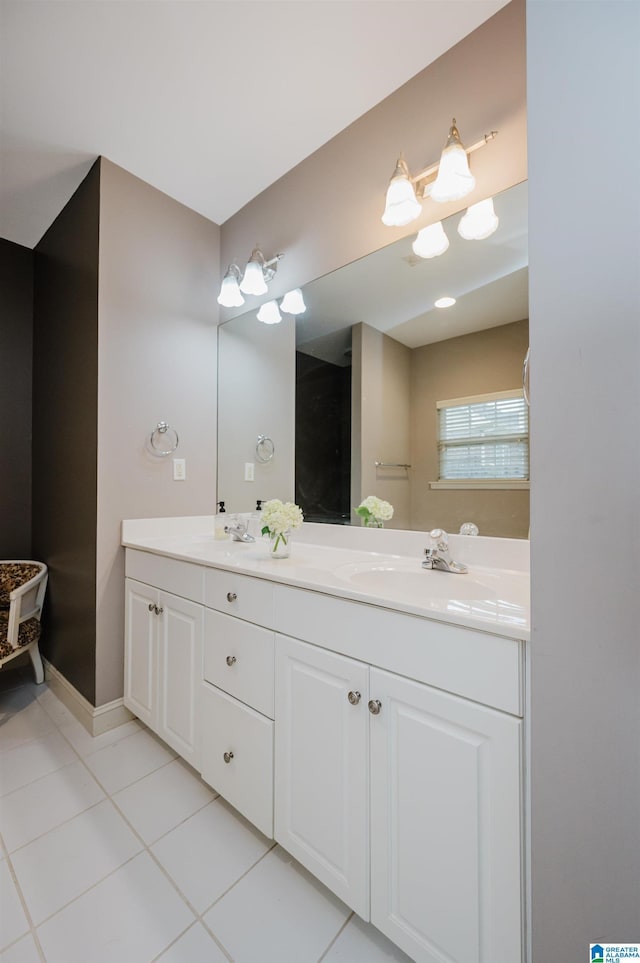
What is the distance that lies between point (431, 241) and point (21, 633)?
2.46 metres

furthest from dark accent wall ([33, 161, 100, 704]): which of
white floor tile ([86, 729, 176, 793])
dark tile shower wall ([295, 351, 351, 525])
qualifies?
dark tile shower wall ([295, 351, 351, 525])

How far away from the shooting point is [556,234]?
457 millimetres

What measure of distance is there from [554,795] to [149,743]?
1.69 metres

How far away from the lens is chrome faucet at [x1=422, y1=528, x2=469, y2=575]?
3.80 ft

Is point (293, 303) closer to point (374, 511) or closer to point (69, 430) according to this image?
point (374, 511)

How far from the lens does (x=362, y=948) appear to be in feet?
2.90

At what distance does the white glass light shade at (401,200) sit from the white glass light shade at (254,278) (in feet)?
2.24

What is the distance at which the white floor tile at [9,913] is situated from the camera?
0.90 meters

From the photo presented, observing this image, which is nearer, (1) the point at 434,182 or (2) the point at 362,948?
(2) the point at 362,948

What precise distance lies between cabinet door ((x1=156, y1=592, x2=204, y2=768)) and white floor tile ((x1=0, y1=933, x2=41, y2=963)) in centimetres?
50

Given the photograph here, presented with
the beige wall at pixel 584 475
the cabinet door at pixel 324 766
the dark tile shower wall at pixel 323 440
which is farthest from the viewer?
the dark tile shower wall at pixel 323 440

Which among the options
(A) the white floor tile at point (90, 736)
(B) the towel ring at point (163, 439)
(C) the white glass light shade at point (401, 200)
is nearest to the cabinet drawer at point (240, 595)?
(B) the towel ring at point (163, 439)

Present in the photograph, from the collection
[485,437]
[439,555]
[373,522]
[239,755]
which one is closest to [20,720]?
[239,755]

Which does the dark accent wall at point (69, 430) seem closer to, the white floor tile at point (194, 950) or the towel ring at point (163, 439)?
the towel ring at point (163, 439)
